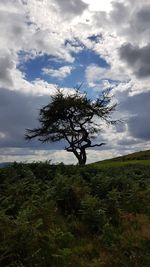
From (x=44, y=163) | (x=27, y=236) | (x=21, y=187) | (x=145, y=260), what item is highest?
(x=44, y=163)

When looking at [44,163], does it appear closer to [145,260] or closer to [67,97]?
[145,260]

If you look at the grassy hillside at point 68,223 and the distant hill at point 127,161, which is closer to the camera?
the grassy hillside at point 68,223

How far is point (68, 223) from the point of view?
14.7 m

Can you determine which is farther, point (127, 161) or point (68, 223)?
point (127, 161)

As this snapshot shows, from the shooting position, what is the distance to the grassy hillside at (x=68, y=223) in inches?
433

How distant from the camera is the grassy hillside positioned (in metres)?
11.0

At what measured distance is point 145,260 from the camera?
37.8 ft

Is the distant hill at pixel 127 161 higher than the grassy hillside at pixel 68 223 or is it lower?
higher

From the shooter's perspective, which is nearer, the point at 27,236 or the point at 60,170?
the point at 27,236

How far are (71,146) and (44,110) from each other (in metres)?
5.54

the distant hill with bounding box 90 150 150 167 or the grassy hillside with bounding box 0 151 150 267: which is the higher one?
the distant hill with bounding box 90 150 150 167

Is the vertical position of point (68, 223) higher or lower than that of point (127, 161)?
lower

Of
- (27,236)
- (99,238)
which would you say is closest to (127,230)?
(99,238)

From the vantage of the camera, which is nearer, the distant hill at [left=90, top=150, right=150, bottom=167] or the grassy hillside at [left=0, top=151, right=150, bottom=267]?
the grassy hillside at [left=0, top=151, right=150, bottom=267]
